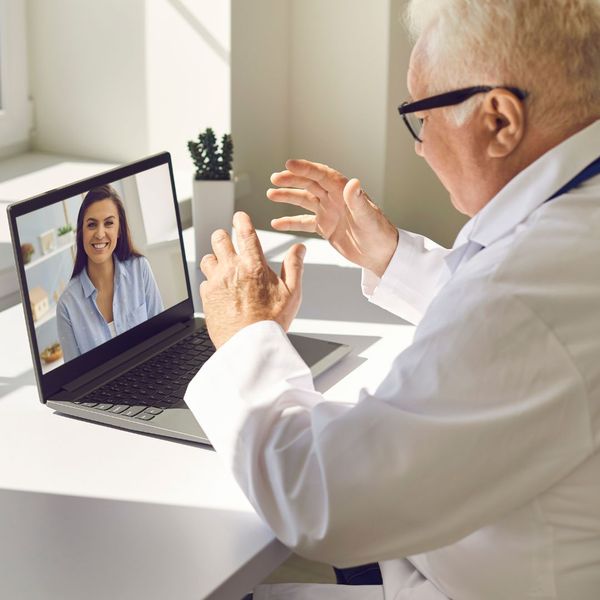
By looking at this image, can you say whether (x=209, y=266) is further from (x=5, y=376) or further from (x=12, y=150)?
(x=12, y=150)

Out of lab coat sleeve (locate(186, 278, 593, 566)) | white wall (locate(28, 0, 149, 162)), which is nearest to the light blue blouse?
lab coat sleeve (locate(186, 278, 593, 566))

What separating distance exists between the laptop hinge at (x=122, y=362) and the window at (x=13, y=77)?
51.7 inches

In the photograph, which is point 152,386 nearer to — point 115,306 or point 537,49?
point 115,306

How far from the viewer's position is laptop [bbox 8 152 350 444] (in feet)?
4.80

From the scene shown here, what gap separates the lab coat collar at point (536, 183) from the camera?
115cm

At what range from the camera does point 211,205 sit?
85.8 inches

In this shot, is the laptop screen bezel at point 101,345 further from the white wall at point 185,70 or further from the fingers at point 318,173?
the white wall at point 185,70

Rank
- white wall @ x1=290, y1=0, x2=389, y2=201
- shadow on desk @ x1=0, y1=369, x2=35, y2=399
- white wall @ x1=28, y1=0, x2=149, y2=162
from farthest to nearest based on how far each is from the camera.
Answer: white wall @ x1=290, y1=0, x2=389, y2=201 → white wall @ x1=28, y1=0, x2=149, y2=162 → shadow on desk @ x1=0, y1=369, x2=35, y2=399

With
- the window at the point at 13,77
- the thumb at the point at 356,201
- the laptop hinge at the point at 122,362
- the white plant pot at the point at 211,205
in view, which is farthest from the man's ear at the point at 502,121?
the window at the point at 13,77

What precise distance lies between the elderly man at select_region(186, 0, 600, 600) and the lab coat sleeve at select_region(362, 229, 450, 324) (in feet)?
1.45

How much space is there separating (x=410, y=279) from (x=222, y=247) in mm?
456

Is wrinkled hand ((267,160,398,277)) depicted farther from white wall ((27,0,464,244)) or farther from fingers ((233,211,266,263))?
white wall ((27,0,464,244))

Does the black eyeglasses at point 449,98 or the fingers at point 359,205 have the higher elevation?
the black eyeglasses at point 449,98

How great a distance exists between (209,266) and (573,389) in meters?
0.55
